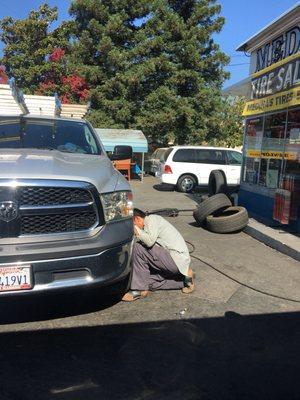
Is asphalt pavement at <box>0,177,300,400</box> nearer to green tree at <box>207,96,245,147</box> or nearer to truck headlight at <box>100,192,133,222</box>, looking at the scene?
truck headlight at <box>100,192,133,222</box>

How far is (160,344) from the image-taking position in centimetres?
380

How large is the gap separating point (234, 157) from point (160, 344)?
48.5ft

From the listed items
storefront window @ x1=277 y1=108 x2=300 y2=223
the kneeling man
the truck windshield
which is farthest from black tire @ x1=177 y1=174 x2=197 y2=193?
the kneeling man

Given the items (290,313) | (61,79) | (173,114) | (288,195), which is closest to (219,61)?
(173,114)

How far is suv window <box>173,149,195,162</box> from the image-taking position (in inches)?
684

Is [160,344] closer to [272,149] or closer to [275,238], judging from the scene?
[275,238]

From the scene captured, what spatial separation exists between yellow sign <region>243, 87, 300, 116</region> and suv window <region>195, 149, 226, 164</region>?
6929 millimetres

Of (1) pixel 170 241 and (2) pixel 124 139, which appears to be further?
(2) pixel 124 139

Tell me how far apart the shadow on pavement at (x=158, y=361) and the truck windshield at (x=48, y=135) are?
2224mm

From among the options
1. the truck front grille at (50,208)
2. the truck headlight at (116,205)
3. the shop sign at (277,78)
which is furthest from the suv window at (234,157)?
the truck front grille at (50,208)

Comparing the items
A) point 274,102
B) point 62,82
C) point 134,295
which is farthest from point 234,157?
point 134,295

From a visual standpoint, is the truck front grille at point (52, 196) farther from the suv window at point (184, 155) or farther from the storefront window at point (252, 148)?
the suv window at point (184, 155)

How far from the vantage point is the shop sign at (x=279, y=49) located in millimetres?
8352

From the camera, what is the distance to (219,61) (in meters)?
23.1
